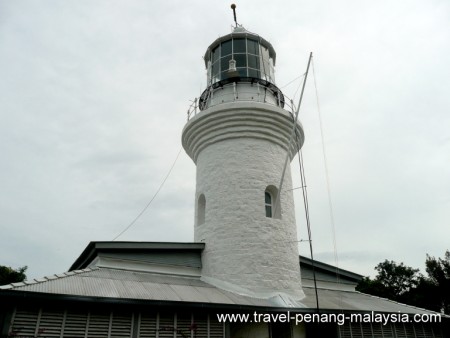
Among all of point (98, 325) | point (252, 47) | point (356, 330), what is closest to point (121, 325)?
point (98, 325)

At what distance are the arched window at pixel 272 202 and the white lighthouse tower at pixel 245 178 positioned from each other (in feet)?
0.11

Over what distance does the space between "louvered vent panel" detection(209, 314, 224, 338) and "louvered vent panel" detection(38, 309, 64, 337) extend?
11.6 feet

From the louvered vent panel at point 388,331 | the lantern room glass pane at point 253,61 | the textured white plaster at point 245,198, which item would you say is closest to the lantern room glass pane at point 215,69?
the lantern room glass pane at point 253,61

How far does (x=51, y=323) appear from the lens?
794cm

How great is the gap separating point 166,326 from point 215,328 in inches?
51.5

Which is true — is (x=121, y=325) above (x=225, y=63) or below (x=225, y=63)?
below

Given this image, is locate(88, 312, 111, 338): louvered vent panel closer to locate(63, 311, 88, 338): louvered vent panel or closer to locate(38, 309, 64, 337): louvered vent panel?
locate(63, 311, 88, 338): louvered vent panel

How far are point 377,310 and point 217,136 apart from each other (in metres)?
7.97

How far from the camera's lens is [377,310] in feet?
39.9

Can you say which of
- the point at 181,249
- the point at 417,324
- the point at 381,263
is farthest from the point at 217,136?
the point at 381,263

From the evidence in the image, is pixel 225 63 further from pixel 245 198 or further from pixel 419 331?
pixel 419 331

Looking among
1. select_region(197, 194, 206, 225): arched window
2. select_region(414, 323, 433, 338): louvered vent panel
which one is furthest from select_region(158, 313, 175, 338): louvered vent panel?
select_region(414, 323, 433, 338): louvered vent panel

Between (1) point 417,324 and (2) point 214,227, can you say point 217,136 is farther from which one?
(1) point 417,324

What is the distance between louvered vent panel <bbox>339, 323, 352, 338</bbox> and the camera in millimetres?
11180
